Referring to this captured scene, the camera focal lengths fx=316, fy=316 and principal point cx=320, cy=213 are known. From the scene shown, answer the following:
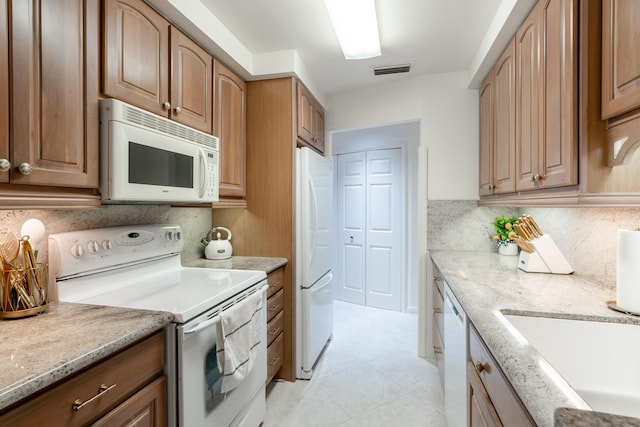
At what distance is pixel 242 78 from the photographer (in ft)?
7.71

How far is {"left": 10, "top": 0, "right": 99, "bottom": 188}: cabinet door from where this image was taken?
3.18 ft

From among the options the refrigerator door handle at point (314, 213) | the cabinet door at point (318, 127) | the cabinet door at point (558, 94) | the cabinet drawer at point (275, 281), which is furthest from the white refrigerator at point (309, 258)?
the cabinet door at point (558, 94)

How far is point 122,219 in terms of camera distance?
1.72 m

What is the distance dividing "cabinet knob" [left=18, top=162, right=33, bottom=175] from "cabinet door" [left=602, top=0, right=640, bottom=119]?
184cm

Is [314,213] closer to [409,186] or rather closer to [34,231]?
[34,231]

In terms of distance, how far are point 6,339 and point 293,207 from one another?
63.5 inches

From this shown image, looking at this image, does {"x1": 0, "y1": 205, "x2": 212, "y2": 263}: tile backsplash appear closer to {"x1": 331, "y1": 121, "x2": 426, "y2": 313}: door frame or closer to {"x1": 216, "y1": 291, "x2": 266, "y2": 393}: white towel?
{"x1": 216, "y1": 291, "x2": 266, "y2": 393}: white towel

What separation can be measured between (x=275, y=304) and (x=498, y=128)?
1.89 metres

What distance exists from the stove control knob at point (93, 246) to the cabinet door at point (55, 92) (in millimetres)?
337

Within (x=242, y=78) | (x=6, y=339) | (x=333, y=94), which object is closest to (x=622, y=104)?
(x=6, y=339)

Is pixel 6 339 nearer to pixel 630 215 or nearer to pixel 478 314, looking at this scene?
pixel 478 314

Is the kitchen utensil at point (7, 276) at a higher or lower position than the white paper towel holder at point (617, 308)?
higher

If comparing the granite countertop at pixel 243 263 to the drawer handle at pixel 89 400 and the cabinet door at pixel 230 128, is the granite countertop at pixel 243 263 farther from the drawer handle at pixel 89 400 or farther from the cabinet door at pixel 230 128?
the drawer handle at pixel 89 400

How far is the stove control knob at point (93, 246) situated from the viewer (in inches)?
54.9
